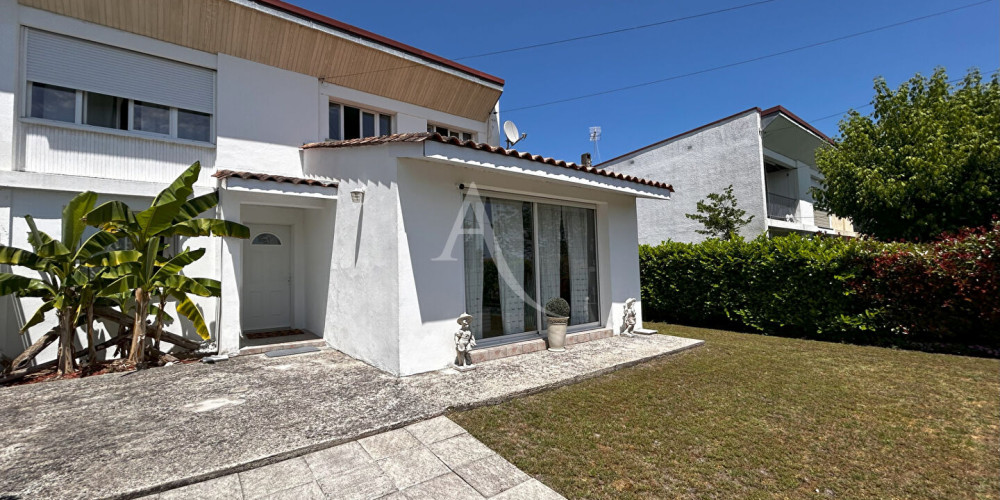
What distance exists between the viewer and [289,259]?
1056 cm

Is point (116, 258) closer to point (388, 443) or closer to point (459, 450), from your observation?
point (388, 443)

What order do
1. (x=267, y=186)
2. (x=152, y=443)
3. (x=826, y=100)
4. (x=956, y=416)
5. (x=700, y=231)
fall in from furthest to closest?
1. (x=700, y=231)
2. (x=826, y=100)
3. (x=267, y=186)
4. (x=956, y=416)
5. (x=152, y=443)

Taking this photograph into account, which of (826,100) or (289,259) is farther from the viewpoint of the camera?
(826,100)

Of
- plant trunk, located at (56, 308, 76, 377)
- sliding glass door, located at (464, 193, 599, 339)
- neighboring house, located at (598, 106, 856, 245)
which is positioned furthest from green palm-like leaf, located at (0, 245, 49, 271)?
Answer: neighboring house, located at (598, 106, 856, 245)

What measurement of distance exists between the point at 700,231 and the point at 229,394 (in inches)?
738

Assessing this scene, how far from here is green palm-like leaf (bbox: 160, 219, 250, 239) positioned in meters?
7.37

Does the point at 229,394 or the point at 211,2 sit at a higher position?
the point at 211,2

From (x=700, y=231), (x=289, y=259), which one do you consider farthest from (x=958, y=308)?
(x=289, y=259)

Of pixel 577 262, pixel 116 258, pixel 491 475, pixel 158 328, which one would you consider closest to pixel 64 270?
pixel 116 258

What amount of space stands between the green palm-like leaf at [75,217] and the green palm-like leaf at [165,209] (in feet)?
2.48

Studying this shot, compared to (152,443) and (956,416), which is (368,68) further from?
(956,416)

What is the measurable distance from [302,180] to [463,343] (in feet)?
15.8

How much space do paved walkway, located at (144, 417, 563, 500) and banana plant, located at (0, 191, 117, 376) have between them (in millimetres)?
5712

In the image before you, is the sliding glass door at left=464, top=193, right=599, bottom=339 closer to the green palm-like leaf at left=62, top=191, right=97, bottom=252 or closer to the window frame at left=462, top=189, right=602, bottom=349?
the window frame at left=462, top=189, right=602, bottom=349
